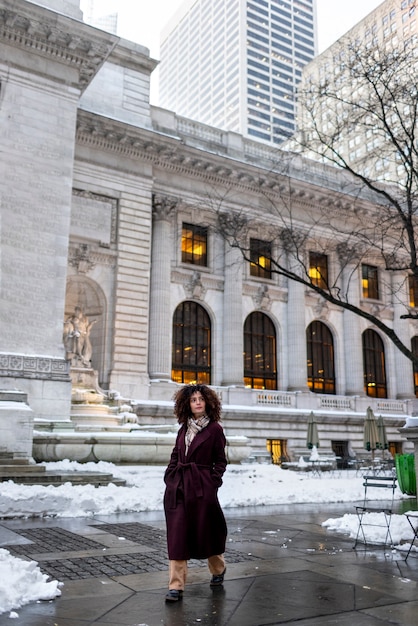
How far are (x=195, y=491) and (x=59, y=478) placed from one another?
373 inches

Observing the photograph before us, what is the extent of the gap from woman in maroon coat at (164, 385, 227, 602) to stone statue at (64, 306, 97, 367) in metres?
20.7

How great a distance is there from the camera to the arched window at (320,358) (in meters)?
37.6

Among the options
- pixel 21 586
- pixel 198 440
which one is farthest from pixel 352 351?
pixel 21 586

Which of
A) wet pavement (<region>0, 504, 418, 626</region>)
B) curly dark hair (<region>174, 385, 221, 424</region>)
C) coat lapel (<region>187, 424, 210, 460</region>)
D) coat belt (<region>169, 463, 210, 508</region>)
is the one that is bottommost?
wet pavement (<region>0, 504, 418, 626</region>)

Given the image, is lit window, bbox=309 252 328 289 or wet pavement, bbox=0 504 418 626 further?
lit window, bbox=309 252 328 289

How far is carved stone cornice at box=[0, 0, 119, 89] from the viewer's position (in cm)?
2309

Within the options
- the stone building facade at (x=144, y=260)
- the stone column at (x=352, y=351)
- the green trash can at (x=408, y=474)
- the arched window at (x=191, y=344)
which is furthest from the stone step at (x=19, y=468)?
the stone column at (x=352, y=351)

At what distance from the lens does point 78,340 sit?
87.2 ft

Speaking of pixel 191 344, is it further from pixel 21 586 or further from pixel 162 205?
pixel 21 586

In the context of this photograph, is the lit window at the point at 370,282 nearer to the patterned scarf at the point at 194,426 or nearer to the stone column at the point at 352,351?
the stone column at the point at 352,351

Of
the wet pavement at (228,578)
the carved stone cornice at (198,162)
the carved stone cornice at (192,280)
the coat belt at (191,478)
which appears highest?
the carved stone cornice at (198,162)

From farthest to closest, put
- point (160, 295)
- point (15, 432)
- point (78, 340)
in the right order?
point (160, 295) < point (78, 340) < point (15, 432)

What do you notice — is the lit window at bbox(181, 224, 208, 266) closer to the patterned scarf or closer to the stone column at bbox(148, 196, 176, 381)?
the stone column at bbox(148, 196, 176, 381)

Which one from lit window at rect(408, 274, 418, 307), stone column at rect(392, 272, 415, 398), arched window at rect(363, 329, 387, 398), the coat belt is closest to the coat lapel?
the coat belt
